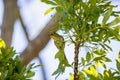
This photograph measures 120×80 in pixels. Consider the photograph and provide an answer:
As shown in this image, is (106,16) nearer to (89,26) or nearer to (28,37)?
(89,26)

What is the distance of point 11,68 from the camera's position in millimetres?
702

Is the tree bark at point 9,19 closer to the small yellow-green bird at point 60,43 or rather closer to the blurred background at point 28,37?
the blurred background at point 28,37

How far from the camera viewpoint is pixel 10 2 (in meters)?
1.69

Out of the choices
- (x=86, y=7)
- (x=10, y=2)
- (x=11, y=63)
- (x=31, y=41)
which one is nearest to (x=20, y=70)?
(x=11, y=63)

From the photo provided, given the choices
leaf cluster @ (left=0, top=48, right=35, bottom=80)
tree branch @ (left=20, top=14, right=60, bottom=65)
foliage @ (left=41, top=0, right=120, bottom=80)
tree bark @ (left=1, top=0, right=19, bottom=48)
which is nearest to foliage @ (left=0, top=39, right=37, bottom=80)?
leaf cluster @ (left=0, top=48, right=35, bottom=80)

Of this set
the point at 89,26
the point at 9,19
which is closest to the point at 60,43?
the point at 89,26

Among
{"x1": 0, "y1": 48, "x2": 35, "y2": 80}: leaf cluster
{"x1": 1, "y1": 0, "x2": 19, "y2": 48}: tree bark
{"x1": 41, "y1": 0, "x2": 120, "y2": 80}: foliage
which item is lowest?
{"x1": 0, "y1": 48, "x2": 35, "y2": 80}: leaf cluster

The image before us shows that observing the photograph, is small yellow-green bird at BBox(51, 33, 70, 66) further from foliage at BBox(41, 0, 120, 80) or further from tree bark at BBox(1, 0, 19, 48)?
tree bark at BBox(1, 0, 19, 48)

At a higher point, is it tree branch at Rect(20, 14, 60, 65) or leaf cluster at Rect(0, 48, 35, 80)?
tree branch at Rect(20, 14, 60, 65)

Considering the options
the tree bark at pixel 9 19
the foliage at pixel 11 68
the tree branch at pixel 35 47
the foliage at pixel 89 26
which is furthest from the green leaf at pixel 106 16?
the tree bark at pixel 9 19

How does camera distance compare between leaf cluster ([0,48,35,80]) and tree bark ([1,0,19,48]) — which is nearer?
leaf cluster ([0,48,35,80])

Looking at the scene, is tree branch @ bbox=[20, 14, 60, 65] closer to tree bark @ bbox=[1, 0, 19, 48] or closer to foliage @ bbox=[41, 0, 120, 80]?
tree bark @ bbox=[1, 0, 19, 48]

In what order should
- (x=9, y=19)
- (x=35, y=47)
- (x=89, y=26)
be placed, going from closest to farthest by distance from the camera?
(x=89, y=26) < (x=35, y=47) < (x=9, y=19)

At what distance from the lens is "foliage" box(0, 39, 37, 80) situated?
27.5 inches
